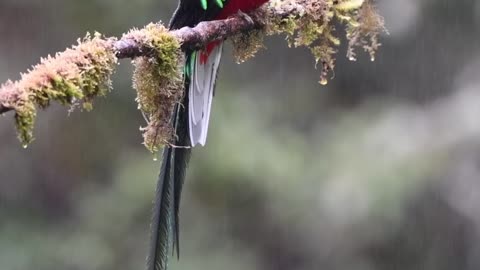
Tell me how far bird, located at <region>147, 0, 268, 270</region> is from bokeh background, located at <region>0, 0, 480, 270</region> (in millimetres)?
2601

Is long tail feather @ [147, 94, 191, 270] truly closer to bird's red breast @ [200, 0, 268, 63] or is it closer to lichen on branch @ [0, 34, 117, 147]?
bird's red breast @ [200, 0, 268, 63]

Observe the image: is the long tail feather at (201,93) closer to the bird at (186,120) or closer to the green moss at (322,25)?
the bird at (186,120)

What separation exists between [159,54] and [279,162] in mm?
3511

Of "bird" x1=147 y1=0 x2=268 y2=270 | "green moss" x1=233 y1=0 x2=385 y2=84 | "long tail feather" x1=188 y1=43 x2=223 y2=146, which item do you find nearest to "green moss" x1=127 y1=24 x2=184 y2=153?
"bird" x1=147 y1=0 x2=268 y2=270

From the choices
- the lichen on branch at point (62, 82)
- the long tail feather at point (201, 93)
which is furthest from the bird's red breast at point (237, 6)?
the lichen on branch at point (62, 82)

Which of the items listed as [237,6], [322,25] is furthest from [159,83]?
[322,25]

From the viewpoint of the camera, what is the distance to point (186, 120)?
2.54m

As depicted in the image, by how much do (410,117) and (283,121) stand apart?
100cm

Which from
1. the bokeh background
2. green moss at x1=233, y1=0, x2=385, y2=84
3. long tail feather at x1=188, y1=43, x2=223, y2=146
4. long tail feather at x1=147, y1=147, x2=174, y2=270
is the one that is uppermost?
the bokeh background

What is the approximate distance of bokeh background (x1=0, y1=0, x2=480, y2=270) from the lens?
526 cm

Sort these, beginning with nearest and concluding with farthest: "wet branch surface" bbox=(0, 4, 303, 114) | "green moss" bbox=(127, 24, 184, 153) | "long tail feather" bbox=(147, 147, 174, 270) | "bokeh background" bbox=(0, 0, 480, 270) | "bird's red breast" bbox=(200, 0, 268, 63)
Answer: "wet branch surface" bbox=(0, 4, 303, 114) → "green moss" bbox=(127, 24, 184, 153) → "long tail feather" bbox=(147, 147, 174, 270) → "bird's red breast" bbox=(200, 0, 268, 63) → "bokeh background" bbox=(0, 0, 480, 270)

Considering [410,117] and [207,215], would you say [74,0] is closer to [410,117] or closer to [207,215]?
[207,215]

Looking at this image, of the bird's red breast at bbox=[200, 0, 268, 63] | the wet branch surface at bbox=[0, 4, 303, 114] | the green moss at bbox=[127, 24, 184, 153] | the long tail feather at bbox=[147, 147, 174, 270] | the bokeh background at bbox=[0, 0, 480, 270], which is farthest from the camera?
the bokeh background at bbox=[0, 0, 480, 270]

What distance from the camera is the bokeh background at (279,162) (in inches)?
207
